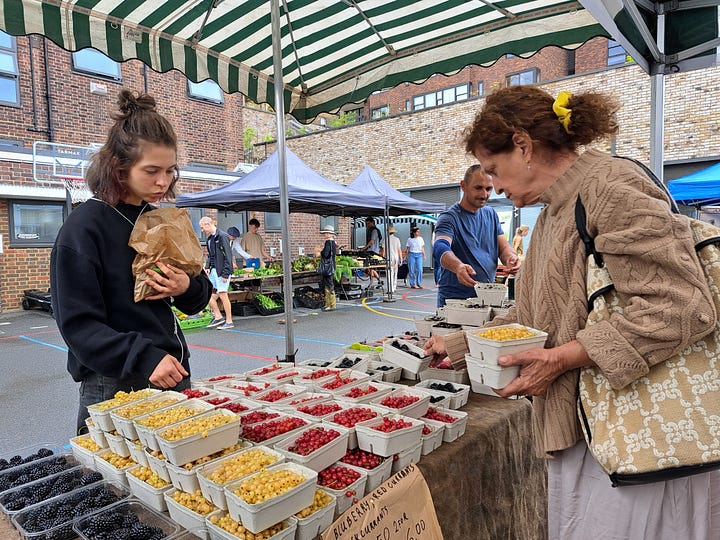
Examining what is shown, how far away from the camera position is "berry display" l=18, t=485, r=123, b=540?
1.23 meters

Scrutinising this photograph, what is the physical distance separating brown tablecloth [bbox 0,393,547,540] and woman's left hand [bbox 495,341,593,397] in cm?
57

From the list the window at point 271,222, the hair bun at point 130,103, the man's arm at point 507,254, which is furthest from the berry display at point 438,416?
the window at point 271,222

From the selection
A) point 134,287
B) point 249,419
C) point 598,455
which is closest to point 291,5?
point 134,287

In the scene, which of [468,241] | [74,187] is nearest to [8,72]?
[74,187]

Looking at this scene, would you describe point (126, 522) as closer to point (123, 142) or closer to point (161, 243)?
point (161, 243)

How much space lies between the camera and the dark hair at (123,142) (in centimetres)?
171

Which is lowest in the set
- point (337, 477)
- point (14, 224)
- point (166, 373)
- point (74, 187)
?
point (337, 477)

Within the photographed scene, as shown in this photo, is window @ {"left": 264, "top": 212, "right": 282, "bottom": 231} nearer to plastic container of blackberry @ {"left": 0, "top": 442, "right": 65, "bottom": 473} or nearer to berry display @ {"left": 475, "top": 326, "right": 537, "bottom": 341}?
plastic container of blackberry @ {"left": 0, "top": 442, "right": 65, "bottom": 473}

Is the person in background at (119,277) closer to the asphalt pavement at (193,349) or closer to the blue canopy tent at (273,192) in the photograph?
the asphalt pavement at (193,349)

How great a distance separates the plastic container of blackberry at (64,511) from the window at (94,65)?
13.5 meters

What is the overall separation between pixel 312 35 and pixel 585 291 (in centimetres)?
355

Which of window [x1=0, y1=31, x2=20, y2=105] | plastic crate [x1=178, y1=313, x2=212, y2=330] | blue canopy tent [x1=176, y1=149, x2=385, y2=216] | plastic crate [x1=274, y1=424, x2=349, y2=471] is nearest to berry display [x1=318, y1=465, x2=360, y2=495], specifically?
plastic crate [x1=274, y1=424, x2=349, y2=471]

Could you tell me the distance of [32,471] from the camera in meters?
1.56

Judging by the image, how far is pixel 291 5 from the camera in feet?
12.1
